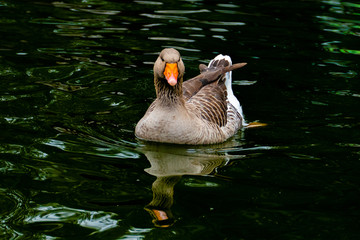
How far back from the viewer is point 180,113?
889 cm

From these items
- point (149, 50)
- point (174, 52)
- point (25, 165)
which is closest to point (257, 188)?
point (174, 52)

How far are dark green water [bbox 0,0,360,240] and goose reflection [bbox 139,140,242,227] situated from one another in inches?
1.0

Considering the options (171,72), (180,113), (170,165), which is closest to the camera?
(170,165)

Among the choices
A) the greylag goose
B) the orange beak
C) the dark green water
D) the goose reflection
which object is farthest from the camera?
the greylag goose

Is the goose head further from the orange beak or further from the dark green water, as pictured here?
the dark green water

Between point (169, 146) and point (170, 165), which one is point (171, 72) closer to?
point (169, 146)

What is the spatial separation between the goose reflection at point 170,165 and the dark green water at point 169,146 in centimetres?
2

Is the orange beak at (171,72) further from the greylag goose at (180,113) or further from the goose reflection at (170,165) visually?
the goose reflection at (170,165)

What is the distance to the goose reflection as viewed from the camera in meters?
6.80

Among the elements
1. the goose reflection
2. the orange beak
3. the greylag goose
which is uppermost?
the orange beak

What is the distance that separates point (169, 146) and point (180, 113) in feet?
1.60

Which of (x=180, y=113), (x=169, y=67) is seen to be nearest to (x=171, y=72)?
(x=169, y=67)

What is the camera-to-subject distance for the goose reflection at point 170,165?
6.80 metres

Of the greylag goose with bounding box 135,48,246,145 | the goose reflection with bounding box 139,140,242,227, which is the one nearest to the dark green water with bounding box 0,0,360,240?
the goose reflection with bounding box 139,140,242,227
